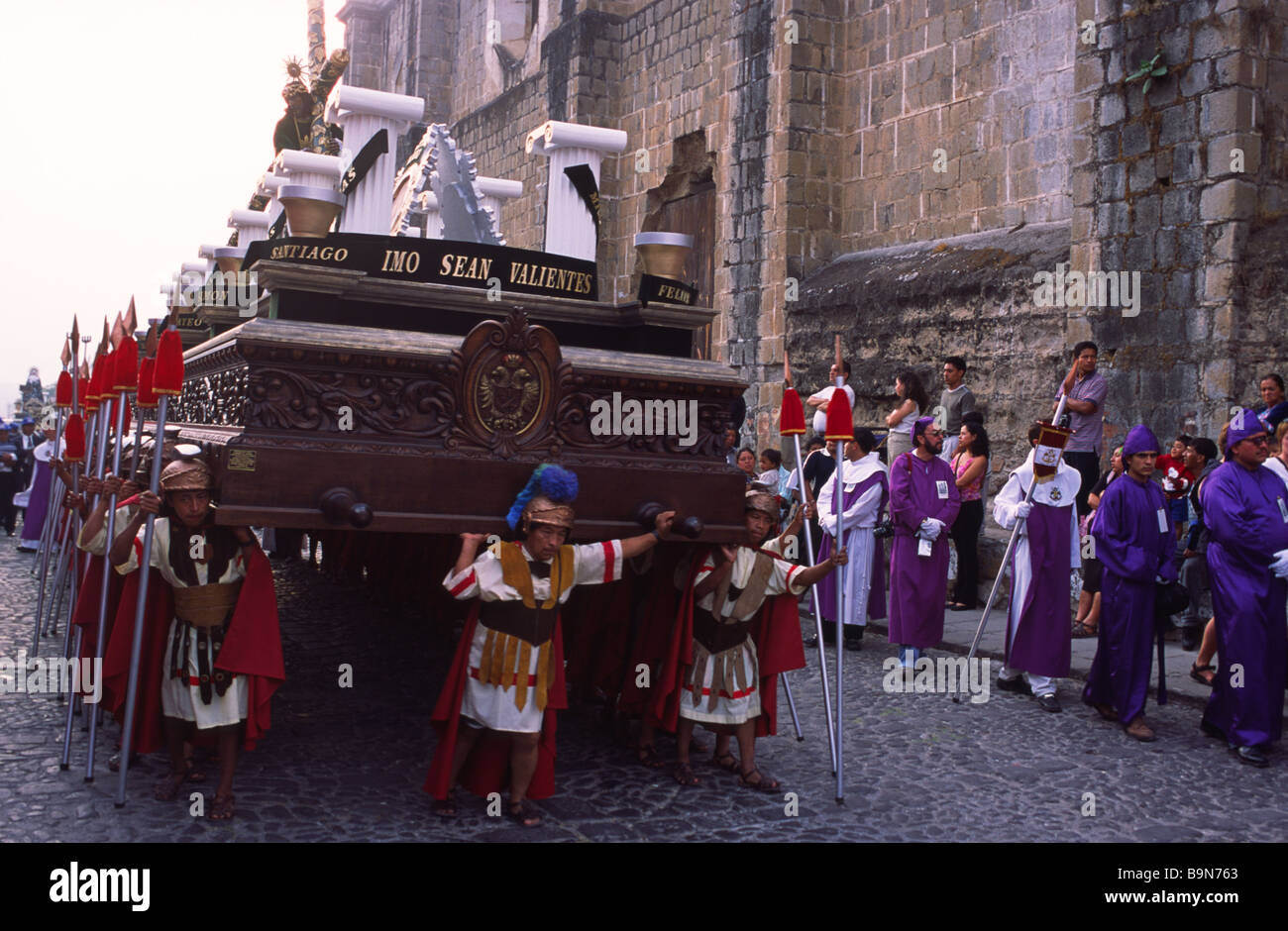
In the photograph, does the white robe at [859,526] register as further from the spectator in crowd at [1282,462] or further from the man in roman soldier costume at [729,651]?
the man in roman soldier costume at [729,651]

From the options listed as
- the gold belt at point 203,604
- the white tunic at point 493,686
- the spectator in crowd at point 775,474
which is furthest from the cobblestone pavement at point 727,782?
the spectator in crowd at point 775,474

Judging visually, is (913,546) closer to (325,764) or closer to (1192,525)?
(1192,525)

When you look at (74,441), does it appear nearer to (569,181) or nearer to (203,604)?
(203,604)

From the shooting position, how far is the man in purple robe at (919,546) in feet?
25.3

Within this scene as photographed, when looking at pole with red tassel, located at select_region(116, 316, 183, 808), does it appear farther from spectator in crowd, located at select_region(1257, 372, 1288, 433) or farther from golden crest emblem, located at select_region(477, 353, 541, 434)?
spectator in crowd, located at select_region(1257, 372, 1288, 433)

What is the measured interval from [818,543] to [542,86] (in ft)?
40.0

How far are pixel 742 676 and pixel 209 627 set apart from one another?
2161mm

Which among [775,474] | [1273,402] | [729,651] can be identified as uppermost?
[1273,402]

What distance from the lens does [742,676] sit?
202 inches

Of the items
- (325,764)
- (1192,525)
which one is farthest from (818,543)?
(325,764)

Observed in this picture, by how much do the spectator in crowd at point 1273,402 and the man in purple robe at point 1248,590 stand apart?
182cm

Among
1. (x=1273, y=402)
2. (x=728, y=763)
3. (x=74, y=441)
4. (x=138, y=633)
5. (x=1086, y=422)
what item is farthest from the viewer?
(x=1086, y=422)

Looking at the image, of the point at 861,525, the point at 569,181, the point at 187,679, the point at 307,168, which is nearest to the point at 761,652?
the point at 187,679

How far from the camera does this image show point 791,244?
1344 centimetres
